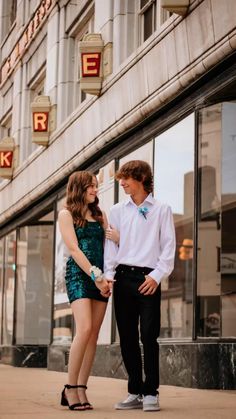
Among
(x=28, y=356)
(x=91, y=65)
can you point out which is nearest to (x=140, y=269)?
(x=91, y=65)

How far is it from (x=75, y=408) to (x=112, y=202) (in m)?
7.77

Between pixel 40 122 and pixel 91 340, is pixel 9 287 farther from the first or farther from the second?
pixel 91 340

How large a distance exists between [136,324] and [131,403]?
0.61 meters

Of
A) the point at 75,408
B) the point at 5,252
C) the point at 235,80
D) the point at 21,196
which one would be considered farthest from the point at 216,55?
the point at 5,252

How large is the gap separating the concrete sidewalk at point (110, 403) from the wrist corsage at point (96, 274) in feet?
3.23

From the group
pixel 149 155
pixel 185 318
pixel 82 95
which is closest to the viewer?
pixel 185 318

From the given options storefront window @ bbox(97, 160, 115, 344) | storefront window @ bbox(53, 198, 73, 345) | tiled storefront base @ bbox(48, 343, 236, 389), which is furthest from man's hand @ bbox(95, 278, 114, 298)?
storefront window @ bbox(53, 198, 73, 345)

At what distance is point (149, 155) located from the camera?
13.2 meters

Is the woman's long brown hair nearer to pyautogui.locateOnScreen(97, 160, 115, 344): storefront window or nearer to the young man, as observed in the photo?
the young man

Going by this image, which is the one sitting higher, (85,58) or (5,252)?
(85,58)

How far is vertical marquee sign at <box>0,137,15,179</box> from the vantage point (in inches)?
904

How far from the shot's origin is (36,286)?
861 inches

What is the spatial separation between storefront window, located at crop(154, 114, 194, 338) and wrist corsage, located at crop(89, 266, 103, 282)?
15.3ft

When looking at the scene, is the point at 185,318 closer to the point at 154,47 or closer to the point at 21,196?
the point at 154,47
